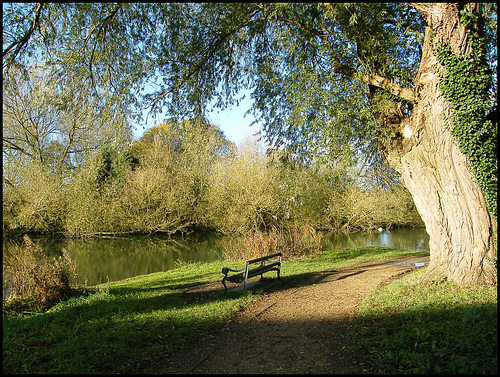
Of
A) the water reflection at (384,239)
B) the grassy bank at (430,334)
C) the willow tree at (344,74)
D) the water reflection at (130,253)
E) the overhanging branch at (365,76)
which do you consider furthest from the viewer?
the water reflection at (384,239)

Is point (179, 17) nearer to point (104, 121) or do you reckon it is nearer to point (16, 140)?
point (104, 121)

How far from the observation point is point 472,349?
11.4 feet

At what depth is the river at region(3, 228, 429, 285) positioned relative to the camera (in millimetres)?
14664

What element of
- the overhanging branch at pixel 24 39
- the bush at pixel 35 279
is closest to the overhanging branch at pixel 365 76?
the overhanging branch at pixel 24 39

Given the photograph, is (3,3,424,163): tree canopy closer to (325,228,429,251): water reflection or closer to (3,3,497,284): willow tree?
(3,3,497,284): willow tree

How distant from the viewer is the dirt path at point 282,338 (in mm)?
3756

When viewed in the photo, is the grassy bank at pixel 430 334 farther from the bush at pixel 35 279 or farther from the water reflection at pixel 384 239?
the water reflection at pixel 384 239

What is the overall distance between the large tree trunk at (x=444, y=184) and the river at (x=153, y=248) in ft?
32.2

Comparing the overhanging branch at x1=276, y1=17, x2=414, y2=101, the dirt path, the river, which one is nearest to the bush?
the dirt path

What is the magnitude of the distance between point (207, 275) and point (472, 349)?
283 inches

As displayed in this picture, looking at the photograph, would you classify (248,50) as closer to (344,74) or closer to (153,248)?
(344,74)

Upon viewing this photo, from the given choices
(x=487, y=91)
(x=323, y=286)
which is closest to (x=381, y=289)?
(x=323, y=286)

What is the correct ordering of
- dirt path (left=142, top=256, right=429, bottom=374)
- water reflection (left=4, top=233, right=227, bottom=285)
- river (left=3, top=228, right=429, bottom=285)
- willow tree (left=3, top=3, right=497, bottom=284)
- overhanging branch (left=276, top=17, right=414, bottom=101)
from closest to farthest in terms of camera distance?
dirt path (left=142, top=256, right=429, bottom=374), willow tree (left=3, top=3, right=497, bottom=284), overhanging branch (left=276, top=17, right=414, bottom=101), water reflection (left=4, top=233, right=227, bottom=285), river (left=3, top=228, right=429, bottom=285)

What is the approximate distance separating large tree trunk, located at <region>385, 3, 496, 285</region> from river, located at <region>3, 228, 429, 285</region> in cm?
982
